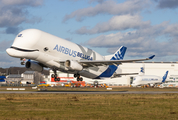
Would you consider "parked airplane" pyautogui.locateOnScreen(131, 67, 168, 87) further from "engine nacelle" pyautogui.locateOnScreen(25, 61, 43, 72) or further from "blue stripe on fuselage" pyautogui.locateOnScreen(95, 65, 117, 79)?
"engine nacelle" pyautogui.locateOnScreen(25, 61, 43, 72)

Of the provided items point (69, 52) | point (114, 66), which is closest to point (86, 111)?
point (69, 52)

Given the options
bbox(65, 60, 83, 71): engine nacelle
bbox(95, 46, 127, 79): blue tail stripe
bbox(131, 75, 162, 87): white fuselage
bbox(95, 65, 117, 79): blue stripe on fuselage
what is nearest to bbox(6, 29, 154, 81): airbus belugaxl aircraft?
bbox(65, 60, 83, 71): engine nacelle

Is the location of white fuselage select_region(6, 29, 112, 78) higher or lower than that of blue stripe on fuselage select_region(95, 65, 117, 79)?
higher

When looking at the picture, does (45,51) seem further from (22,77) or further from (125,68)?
(22,77)

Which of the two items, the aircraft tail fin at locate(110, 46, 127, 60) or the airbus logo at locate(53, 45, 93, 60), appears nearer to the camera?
the airbus logo at locate(53, 45, 93, 60)

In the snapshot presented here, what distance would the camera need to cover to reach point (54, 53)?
139 feet

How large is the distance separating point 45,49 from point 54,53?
184 centimetres

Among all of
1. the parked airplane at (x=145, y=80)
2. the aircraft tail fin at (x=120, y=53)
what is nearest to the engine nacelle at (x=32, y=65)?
the aircraft tail fin at (x=120, y=53)

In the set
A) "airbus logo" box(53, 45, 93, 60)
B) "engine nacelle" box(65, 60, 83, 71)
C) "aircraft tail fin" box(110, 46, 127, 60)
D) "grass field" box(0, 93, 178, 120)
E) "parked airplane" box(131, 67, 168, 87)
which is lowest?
"grass field" box(0, 93, 178, 120)

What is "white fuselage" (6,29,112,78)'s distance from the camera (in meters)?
39.3

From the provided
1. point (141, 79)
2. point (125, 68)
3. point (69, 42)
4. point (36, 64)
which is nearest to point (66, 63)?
point (69, 42)

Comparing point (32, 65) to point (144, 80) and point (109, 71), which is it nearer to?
point (109, 71)

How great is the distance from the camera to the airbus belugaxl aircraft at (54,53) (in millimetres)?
39406

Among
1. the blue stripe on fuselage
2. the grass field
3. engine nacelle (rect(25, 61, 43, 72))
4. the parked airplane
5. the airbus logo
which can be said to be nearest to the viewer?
the grass field
